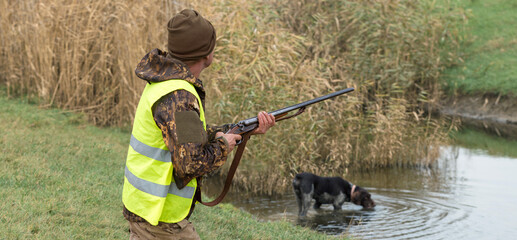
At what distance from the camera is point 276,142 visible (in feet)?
35.7

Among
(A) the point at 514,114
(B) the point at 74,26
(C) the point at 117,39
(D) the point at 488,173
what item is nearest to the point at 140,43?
(C) the point at 117,39

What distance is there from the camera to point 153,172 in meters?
3.24

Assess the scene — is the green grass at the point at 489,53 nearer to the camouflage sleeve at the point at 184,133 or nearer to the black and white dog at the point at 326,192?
the black and white dog at the point at 326,192

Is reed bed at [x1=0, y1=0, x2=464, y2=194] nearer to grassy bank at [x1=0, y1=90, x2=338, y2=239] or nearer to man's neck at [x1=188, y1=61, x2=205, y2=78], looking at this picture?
grassy bank at [x1=0, y1=90, x2=338, y2=239]

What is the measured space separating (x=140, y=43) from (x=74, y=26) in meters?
1.47

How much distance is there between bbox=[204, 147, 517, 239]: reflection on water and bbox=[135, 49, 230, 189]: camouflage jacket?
234 inches

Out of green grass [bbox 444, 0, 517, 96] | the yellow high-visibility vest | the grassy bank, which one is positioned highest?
green grass [bbox 444, 0, 517, 96]

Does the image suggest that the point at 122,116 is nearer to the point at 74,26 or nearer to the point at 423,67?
the point at 74,26

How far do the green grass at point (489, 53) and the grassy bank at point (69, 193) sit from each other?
12.9 meters

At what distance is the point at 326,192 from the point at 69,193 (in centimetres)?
469

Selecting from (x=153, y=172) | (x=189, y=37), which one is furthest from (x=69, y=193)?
(x=189, y=37)

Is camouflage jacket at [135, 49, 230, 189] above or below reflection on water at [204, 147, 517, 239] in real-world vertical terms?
above

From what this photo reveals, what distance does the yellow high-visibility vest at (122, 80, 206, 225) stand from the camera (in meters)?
3.21

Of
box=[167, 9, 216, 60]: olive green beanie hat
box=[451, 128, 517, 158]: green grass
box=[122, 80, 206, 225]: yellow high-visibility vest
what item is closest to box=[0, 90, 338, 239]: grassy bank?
box=[122, 80, 206, 225]: yellow high-visibility vest
